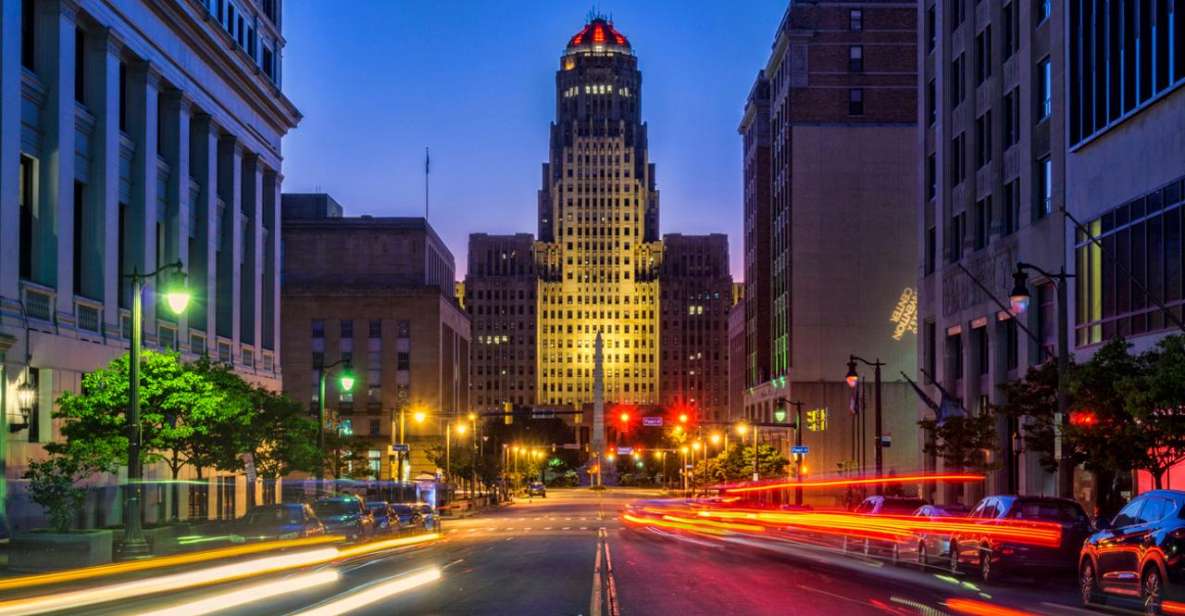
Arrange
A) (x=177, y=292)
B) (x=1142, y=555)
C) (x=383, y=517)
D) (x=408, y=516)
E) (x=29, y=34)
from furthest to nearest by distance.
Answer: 1. (x=408, y=516)
2. (x=383, y=517)
3. (x=29, y=34)
4. (x=177, y=292)
5. (x=1142, y=555)

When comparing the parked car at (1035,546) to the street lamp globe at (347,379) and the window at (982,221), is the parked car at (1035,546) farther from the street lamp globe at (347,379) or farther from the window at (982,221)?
the window at (982,221)

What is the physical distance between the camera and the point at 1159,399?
31375mm

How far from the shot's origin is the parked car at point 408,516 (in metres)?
60.2

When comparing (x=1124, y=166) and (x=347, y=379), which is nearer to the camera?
(x=1124, y=166)

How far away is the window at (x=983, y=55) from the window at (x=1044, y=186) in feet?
26.9

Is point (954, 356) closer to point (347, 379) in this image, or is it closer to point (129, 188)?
point (347, 379)

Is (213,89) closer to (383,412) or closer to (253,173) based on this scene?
(253,173)

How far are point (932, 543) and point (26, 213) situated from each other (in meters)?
30.5

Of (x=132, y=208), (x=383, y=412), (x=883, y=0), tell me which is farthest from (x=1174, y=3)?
(x=383, y=412)

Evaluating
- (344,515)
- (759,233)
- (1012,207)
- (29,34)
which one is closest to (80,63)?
(29,34)

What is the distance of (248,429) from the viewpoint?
5269 centimetres

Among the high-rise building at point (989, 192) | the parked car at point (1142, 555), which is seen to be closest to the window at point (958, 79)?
the high-rise building at point (989, 192)

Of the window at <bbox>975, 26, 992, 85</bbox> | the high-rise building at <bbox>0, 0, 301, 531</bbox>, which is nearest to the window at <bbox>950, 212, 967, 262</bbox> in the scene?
the window at <bbox>975, 26, 992, 85</bbox>

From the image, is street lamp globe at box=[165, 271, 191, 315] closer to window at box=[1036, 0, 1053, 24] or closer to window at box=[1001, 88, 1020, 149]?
window at box=[1036, 0, 1053, 24]
